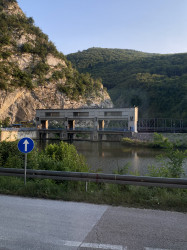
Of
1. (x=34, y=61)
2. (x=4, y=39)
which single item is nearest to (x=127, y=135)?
(x=34, y=61)

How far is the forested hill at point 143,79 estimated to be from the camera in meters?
106

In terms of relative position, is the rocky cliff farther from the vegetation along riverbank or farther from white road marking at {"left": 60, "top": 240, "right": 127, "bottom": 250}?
white road marking at {"left": 60, "top": 240, "right": 127, "bottom": 250}

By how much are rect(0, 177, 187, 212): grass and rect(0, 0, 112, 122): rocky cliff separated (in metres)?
59.5

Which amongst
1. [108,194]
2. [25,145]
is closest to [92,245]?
[108,194]

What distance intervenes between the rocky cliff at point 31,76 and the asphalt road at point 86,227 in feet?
202

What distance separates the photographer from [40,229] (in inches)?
186

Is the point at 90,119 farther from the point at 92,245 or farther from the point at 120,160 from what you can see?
the point at 92,245

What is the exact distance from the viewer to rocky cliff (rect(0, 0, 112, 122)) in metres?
66.2

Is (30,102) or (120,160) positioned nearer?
(120,160)

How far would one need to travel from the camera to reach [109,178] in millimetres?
7359

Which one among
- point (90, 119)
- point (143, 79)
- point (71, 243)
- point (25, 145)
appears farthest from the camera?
point (143, 79)

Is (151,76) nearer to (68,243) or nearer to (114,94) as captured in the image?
(114,94)

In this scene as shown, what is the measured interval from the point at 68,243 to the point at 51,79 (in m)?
77.3

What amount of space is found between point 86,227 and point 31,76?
237 feet
